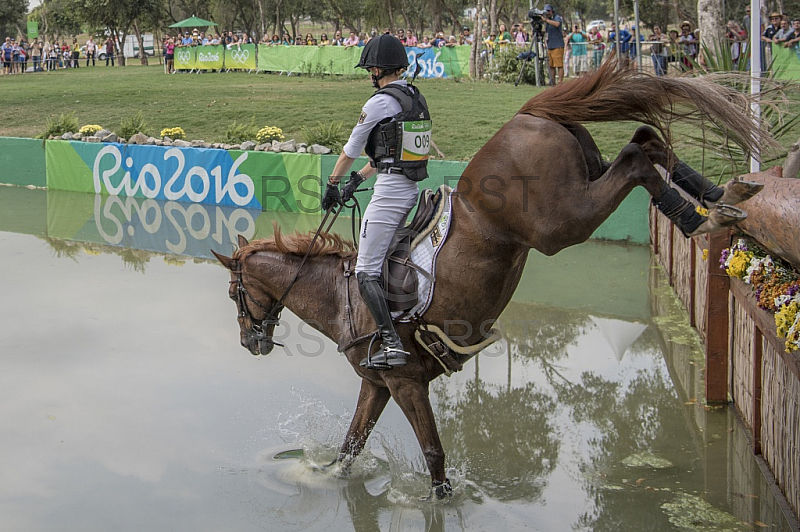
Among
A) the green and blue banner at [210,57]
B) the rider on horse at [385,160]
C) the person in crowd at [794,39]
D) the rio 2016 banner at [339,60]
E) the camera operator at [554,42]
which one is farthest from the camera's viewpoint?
the green and blue banner at [210,57]

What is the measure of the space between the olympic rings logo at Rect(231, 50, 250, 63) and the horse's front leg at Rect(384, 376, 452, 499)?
32344 millimetres

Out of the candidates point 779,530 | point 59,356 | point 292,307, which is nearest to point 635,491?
point 779,530

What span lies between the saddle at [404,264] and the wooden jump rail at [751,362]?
1893mm

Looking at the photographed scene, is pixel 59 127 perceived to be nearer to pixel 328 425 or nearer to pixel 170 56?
pixel 328 425

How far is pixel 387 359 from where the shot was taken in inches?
212

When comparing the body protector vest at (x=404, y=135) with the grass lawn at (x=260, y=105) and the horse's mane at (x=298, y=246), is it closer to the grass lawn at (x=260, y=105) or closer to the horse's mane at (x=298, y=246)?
the horse's mane at (x=298, y=246)

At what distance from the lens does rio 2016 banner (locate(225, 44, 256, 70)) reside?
35.7 metres

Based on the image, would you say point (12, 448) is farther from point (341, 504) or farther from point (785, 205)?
point (785, 205)

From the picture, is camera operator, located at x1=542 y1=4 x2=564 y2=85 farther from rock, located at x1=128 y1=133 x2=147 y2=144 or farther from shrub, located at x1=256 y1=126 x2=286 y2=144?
rock, located at x1=128 y1=133 x2=147 y2=144

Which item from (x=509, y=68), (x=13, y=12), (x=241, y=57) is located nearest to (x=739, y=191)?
(x=509, y=68)

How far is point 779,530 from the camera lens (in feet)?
16.7

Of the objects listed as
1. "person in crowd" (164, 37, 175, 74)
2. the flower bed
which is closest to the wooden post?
the flower bed

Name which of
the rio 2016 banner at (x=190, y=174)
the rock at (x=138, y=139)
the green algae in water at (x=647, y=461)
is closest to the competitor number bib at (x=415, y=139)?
the green algae in water at (x=647, y=461)

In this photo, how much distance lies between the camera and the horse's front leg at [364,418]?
600 centimetres
